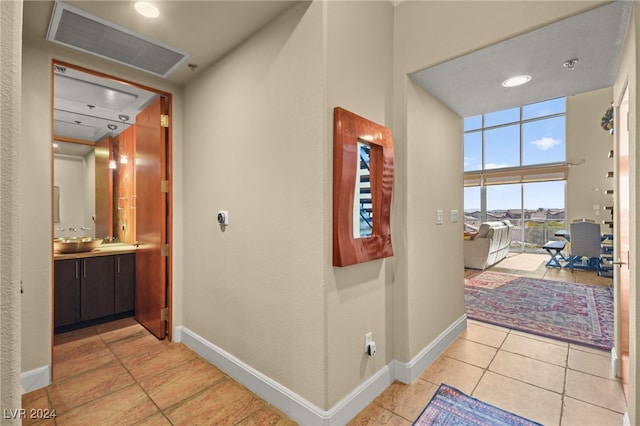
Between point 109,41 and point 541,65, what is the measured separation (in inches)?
120

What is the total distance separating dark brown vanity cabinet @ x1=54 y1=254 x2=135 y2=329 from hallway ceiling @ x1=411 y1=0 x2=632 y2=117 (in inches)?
145

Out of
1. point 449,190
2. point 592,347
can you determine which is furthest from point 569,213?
point 449,190

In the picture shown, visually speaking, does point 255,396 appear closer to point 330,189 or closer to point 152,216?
point 330,189

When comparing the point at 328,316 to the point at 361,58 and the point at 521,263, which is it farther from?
the point at 521,263

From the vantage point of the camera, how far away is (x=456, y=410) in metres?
1.88

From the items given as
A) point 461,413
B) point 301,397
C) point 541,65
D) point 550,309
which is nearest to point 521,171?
point 550,309

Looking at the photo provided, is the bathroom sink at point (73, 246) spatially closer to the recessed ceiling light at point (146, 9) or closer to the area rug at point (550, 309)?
the recessed ceiling light at point (146, 9)

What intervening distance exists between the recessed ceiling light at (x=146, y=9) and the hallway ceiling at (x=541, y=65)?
5.83 feet

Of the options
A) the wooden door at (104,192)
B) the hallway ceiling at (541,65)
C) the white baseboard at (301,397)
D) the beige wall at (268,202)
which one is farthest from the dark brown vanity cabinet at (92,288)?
the hallway ceiling at (541,65)

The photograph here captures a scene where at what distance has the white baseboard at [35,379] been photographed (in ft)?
6.95

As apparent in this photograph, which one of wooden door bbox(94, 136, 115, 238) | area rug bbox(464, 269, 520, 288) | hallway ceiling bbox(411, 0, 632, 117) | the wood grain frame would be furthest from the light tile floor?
hallway ceiling bbox(411, 0, 632, 117)

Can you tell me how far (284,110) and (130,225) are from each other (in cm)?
290

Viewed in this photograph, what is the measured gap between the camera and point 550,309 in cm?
378

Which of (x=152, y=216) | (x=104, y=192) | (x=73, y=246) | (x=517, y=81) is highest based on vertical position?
(x=517, y=81)
